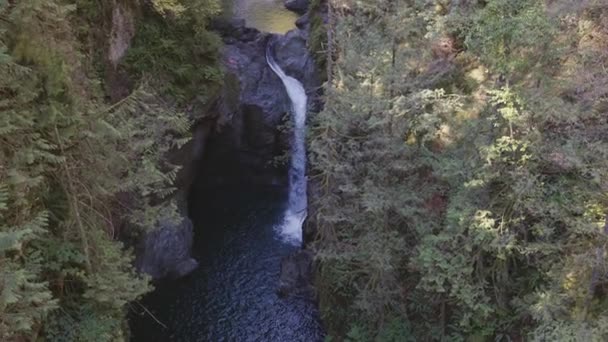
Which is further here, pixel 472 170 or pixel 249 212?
pixel 249 212

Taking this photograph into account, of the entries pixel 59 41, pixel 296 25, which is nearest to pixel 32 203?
pixel 59 41

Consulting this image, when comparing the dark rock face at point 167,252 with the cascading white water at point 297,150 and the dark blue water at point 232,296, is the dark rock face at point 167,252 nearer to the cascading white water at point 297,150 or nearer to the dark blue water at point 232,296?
the dark blue water at point 232,296

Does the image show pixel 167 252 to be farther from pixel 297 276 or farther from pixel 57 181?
pixel 57 181

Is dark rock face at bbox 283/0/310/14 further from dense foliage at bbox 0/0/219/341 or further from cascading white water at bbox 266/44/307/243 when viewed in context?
dense foliage at bbox 0/0/219/341

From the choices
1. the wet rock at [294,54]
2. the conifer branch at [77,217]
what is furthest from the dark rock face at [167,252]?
the wet rock at [294,54]

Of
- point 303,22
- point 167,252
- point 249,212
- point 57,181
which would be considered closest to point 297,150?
point 249,212

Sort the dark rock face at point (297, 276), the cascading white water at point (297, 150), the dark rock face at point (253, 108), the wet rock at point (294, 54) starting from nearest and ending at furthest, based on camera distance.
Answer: the dark rock face at point (297, 276) → the dark rock face at point (253, 108) → the cascading white water at point (297, 150) → the wet rock at point (294, 54)
